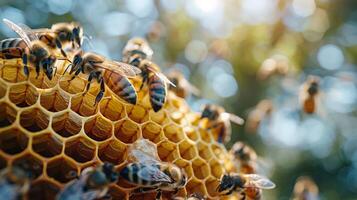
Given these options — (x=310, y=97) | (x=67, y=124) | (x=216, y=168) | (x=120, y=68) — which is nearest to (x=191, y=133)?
(x=216, y=168)

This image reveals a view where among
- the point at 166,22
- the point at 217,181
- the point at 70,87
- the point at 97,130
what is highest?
the point at 166,22

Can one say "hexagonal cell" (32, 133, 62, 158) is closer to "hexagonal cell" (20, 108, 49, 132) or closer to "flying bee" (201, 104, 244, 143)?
"hexagonal cell" (20, 108, 49, 132)

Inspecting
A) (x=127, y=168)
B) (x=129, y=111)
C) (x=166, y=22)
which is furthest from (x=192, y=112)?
(x=166, y=22)

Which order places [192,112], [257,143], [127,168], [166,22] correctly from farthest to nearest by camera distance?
1. [257,143]
2. [166,22]
3. [192,112]
4. [127,168]

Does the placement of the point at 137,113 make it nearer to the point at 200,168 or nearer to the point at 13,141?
the point at 200,168

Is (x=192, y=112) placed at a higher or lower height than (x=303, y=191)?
higher

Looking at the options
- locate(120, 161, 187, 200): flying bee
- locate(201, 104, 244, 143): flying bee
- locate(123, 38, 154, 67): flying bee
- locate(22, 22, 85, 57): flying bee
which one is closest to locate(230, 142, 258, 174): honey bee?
locate(201, 104, 244, 143): flying bee

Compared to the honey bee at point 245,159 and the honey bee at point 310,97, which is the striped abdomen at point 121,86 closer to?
the honey bee at point 245,159

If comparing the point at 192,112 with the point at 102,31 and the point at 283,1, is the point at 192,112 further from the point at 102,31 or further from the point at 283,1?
the point at 102,31
